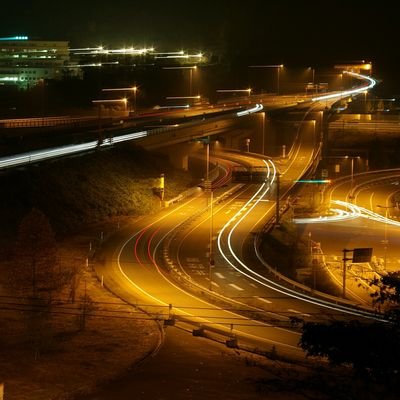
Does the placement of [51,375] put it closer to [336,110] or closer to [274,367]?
[274,367]

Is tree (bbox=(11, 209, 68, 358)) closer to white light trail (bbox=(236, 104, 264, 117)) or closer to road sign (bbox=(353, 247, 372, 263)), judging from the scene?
road sign (bbox=(353, 247, 372, 263))

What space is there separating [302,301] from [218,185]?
Answer: 22601 millimetres

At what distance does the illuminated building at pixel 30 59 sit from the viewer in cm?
9238

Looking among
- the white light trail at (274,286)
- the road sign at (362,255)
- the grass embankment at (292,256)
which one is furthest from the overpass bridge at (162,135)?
the road sign at (362,255)

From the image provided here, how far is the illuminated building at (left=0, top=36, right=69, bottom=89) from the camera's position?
9238 cm

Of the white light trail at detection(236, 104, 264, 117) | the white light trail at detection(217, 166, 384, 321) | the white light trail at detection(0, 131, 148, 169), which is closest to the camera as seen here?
the white light trail at detection(217, 166, 384, 321)

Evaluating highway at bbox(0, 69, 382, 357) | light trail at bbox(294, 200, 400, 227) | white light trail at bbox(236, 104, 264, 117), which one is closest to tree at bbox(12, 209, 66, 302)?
highway at bbox(0, 69, 382, 357)

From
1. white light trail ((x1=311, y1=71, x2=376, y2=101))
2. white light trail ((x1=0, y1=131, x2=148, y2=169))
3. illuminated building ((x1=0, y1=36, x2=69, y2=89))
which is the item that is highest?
illuminated building ((x1=0, y1=36, x2=69, y2=89))

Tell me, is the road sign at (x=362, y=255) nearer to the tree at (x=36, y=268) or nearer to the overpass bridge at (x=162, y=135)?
the tree at (x=36, y=268)

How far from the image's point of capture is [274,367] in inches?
645

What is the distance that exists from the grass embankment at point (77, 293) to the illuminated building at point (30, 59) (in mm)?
51903

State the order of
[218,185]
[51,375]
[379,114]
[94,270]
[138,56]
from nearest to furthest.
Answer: [51,375] → [94,270] → [218,185] → [379,114] → [138,56]

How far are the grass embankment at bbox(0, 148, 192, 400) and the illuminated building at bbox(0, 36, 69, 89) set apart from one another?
170 ft

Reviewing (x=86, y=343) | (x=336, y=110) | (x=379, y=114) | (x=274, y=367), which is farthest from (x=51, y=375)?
(x=379, y=114)
